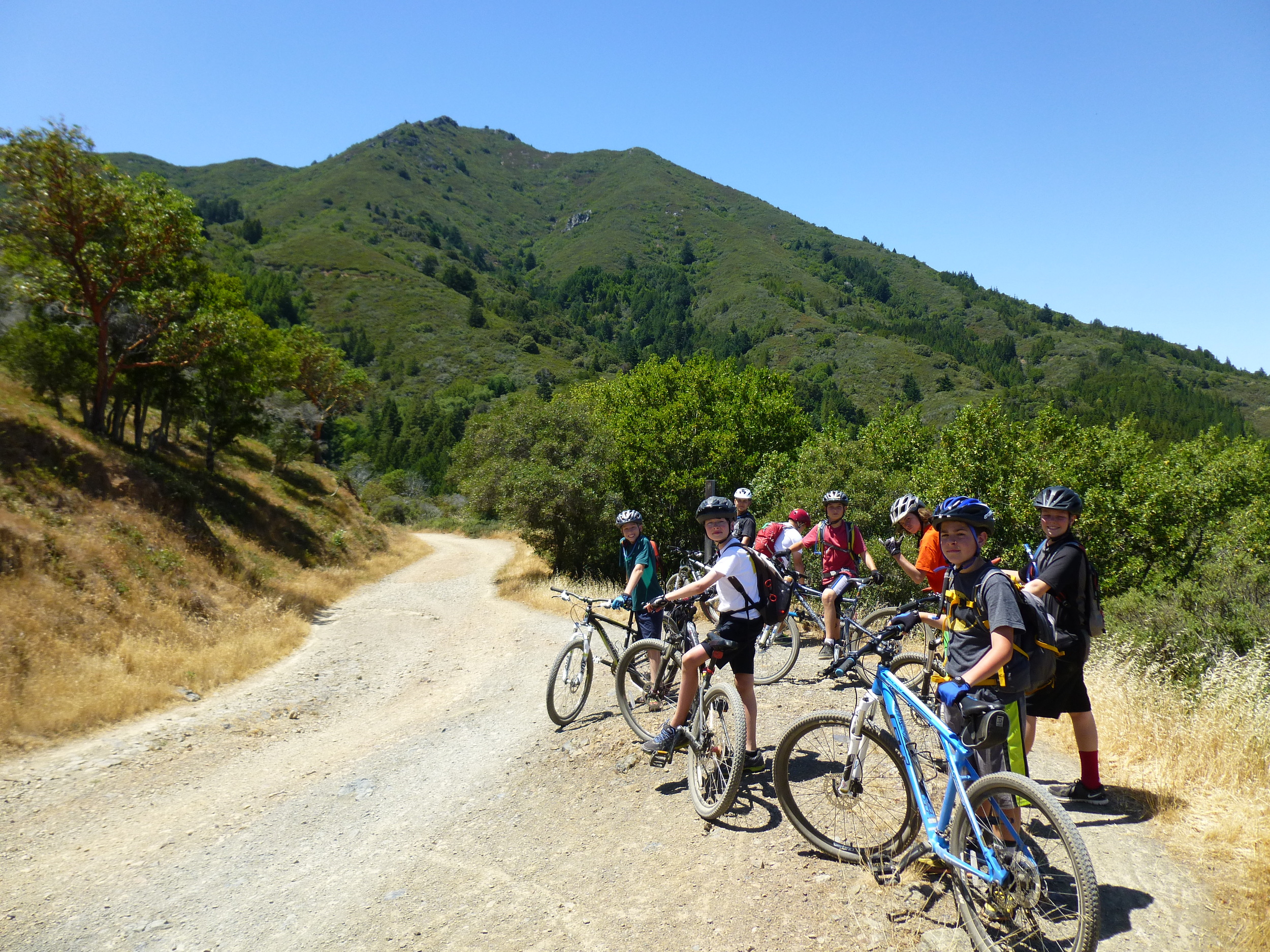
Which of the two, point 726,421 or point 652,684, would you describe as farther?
point 726,421

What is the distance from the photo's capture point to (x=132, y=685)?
31.8 feet

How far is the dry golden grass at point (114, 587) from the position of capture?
926 cm

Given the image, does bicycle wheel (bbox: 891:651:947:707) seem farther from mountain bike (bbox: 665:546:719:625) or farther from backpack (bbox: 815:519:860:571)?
backpack (bbox: 815:519:860:571)

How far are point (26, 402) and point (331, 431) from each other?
266 ft

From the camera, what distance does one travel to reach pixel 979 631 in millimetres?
3814

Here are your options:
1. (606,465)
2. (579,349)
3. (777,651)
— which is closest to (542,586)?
(606,465)

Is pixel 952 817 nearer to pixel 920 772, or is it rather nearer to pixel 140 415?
pixel 920 772

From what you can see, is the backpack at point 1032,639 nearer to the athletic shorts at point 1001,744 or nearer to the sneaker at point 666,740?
the athletic shorts at point 1001,744

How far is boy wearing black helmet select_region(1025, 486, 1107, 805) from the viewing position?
446 centimetres

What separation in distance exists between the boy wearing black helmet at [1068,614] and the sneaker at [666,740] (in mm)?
2550

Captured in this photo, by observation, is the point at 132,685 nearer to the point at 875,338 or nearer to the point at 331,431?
the point at 331,431

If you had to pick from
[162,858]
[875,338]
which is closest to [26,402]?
[162,858]

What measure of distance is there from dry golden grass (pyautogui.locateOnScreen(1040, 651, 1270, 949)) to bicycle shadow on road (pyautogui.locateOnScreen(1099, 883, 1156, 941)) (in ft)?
1.29

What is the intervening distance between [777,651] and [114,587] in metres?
12.1
